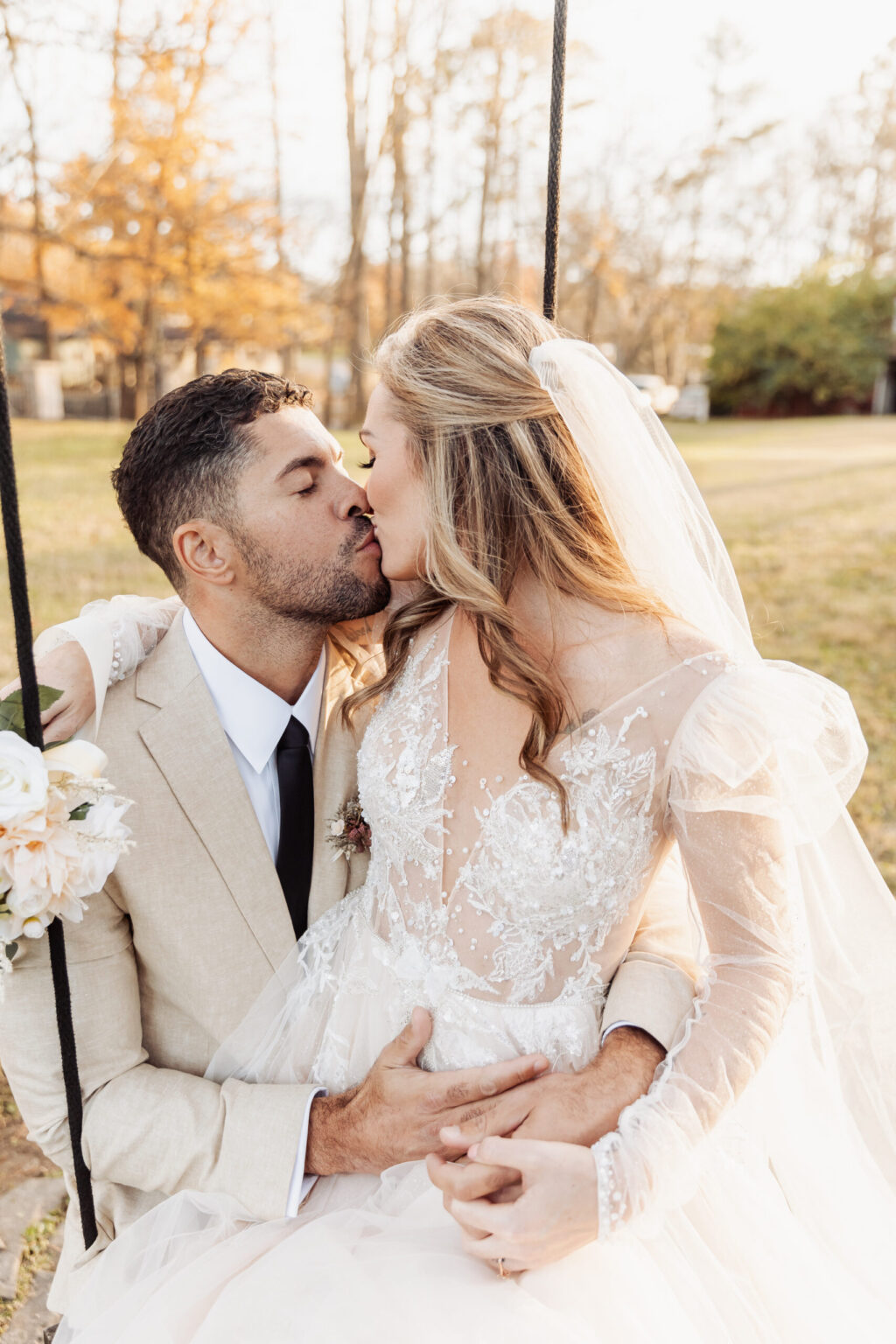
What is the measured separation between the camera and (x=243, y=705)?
2.26 meters

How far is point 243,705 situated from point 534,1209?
1.16 m

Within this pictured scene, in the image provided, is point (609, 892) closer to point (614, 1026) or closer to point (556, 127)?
point (614, 1026)

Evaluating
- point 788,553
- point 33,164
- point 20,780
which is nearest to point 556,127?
point 20,780

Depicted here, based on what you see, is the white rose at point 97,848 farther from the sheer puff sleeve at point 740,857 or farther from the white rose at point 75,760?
the sheer puff sleeve at point 740,857

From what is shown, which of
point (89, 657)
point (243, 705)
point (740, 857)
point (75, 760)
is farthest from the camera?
point (243, 705)

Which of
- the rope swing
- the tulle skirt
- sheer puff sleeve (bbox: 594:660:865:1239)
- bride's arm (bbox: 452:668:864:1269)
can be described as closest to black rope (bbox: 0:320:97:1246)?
the rope swing

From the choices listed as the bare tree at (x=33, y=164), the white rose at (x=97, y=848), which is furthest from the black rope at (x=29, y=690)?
the bare tree at (x=33, y=164)

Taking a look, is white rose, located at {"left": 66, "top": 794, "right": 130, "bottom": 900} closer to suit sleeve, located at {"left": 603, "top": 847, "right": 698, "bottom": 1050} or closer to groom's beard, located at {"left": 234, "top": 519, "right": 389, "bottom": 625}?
groom's beard, located at {"left": 234, "top": 519, "right": 389, "bottom": 625}

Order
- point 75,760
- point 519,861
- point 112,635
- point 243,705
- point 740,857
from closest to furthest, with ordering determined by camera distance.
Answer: point 75,760
point 740,857
point 519,861
point 112,635
point 243,705

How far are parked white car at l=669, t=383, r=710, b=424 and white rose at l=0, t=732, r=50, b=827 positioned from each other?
29.6 m

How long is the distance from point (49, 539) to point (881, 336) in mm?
25897

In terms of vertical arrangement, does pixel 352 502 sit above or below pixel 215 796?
above

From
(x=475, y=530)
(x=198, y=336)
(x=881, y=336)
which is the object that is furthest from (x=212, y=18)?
(x=881, y=336)

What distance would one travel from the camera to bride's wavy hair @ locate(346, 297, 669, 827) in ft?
6.59
